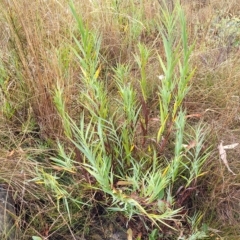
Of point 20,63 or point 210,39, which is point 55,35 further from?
point 210,39

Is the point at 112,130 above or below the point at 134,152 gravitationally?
above

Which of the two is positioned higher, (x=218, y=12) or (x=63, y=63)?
(x=63, y=63)

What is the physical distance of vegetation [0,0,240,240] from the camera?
123 cm

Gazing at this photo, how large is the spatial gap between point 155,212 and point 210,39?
4.39 ft

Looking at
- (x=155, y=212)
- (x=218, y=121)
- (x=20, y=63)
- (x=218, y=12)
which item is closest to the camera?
(x=155, y=212)

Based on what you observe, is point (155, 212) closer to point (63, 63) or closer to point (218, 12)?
point (63, 63)

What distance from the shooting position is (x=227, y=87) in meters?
1.80

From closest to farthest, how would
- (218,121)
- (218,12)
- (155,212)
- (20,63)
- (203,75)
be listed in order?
(155,212) < (218,121) < (20,63) < (203,75) < (218,12)

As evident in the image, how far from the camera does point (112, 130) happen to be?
1.37 meters

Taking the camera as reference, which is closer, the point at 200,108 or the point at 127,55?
the point at 200,108

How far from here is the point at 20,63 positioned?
176cm

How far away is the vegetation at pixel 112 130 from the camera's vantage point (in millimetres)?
1232

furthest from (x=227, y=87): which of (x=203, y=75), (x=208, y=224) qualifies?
(x=208, y=224)

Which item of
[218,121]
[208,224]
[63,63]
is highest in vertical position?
[63,63]
